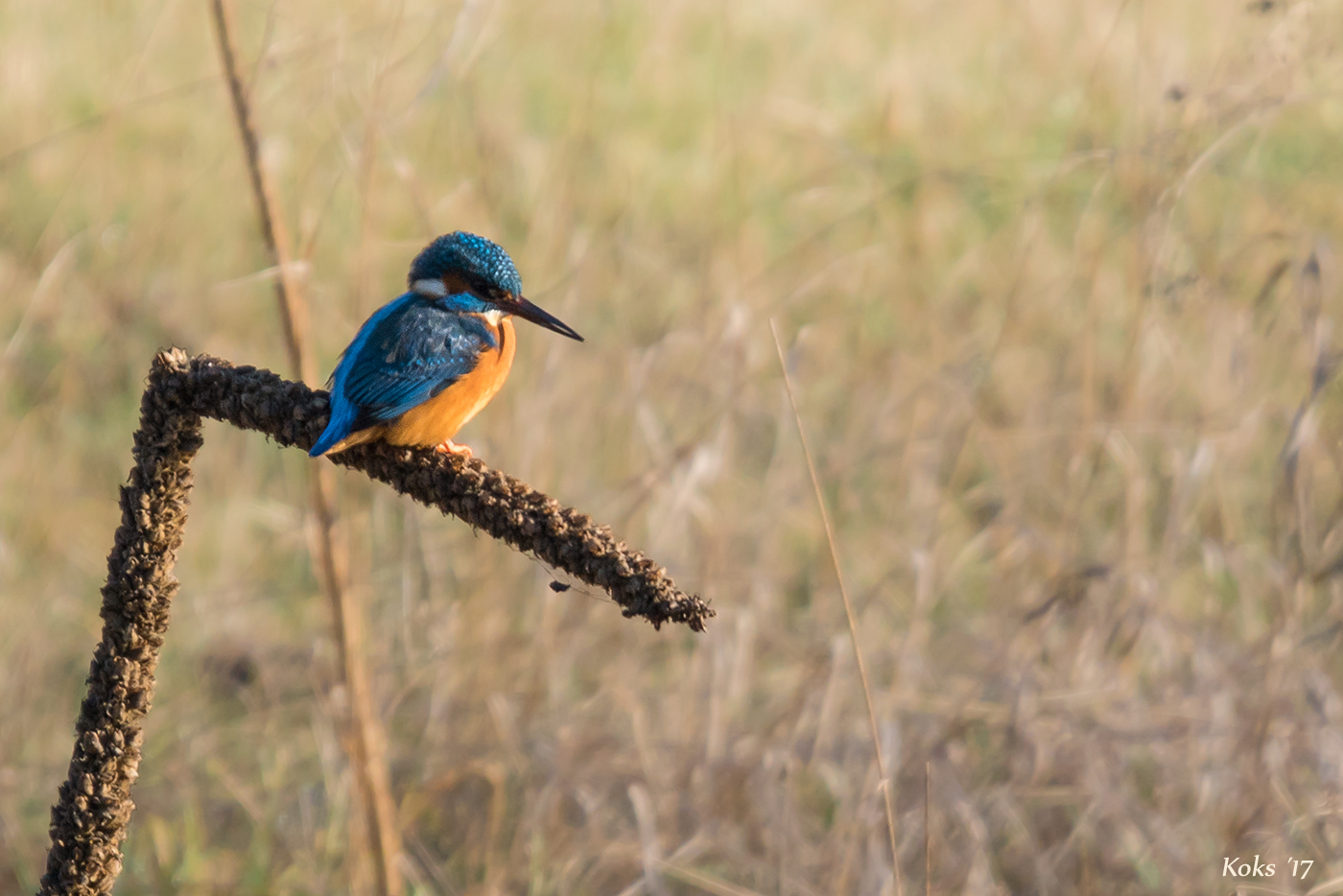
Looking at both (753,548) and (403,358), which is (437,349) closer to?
(403,358)

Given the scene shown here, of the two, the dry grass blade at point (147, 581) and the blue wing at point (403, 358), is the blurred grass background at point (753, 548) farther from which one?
the dry grass blade at point (147, 581)

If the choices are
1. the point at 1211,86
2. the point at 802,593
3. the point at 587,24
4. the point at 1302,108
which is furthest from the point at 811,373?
the point at 1302,108

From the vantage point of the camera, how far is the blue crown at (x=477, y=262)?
6.28 ft

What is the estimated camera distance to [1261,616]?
3.53 meters

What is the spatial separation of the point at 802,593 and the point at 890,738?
1.26 metres

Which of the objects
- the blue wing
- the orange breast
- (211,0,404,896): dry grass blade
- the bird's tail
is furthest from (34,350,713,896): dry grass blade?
(211,0,404,896): dry grass blade

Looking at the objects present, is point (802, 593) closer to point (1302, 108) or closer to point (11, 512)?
point (11, 512)

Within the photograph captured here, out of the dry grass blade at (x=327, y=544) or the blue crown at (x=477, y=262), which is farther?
the blue crown at (x=477, y=262)

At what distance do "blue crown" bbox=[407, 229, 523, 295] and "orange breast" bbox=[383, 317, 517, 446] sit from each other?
73 mm

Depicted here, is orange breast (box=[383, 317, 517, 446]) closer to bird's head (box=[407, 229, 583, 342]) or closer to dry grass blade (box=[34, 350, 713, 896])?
bird's head (box=[407, 229, 583, 342])

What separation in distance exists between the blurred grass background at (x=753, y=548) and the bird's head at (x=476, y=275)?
0.22m

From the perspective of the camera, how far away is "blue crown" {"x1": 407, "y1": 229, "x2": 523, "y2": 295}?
1913mm

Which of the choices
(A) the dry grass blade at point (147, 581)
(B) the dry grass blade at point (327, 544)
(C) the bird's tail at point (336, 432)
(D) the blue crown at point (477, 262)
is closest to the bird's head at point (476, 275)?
(D) the blue crown at point (477, 262)

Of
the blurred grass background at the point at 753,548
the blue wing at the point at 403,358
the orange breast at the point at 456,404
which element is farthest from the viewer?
the blurred grass background at the point at 753,548
